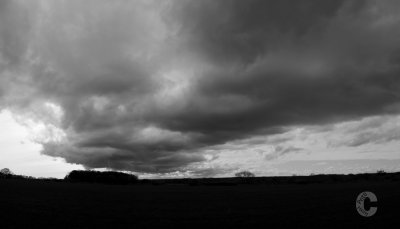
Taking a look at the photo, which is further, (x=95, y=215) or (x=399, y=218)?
(x=95, y=215)

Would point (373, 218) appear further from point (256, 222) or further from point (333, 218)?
point (256, 222)

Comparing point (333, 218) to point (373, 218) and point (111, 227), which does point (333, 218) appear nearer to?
point (373, 218)

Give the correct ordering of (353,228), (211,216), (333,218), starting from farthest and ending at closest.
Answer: (211,216) → (333,218) → (353,228)

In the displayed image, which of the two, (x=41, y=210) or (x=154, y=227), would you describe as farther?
(x=41, y=210)

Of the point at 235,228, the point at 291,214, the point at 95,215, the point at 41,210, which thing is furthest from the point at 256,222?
the point at 41,210

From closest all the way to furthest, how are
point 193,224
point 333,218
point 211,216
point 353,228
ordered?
point 353,228 → point 193,224 → point 333,218 → point 211,216

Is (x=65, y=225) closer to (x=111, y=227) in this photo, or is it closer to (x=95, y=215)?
(x=111, y=227)

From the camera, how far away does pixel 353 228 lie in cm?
2516

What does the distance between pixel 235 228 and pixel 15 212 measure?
57.0 feet

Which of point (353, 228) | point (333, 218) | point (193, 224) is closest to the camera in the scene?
point (353, 228)

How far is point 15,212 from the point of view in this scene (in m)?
30.6

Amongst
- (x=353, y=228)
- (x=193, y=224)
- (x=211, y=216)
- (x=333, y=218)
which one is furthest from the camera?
(x=211, y=216)

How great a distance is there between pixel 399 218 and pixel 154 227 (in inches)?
696

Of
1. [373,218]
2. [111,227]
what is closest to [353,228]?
[373,218]
